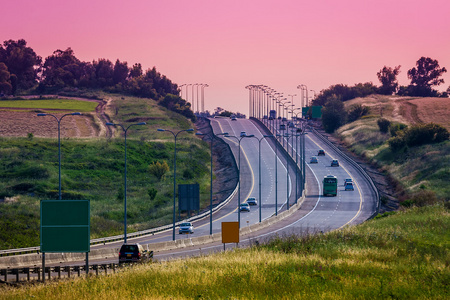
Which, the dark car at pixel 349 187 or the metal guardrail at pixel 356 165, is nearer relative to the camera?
the metal guardrail at pixel 356 165

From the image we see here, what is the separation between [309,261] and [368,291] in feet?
23.4

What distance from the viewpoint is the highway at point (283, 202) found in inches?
2957

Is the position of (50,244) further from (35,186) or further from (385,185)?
(385,185)

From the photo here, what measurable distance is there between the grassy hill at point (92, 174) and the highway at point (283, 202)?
7415mm

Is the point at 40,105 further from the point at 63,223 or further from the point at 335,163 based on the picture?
the point at 63,223

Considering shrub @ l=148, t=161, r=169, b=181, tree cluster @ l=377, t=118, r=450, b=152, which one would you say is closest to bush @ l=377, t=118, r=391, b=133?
tree cluster @ l=377, t=118, r=450, b=152

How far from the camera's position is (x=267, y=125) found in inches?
7830

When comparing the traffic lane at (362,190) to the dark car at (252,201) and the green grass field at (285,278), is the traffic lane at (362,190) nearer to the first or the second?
the dark car at (252,201)

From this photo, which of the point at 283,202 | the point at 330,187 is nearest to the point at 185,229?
the point at 283,202

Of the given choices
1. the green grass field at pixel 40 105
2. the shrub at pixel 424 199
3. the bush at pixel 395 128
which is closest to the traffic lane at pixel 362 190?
the shrub at pixel 424 199

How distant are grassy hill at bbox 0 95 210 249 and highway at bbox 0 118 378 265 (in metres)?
7.41

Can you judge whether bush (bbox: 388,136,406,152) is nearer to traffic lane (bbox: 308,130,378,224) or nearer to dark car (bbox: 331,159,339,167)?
traffic lane (bbox: 308,130,378,224)

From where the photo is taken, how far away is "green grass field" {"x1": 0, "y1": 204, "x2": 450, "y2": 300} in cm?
2703

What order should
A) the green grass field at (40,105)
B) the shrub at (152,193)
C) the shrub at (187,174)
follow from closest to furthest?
the shrub at (152,193) → the shrub at (187,174) → the green grass field at (40,105)
